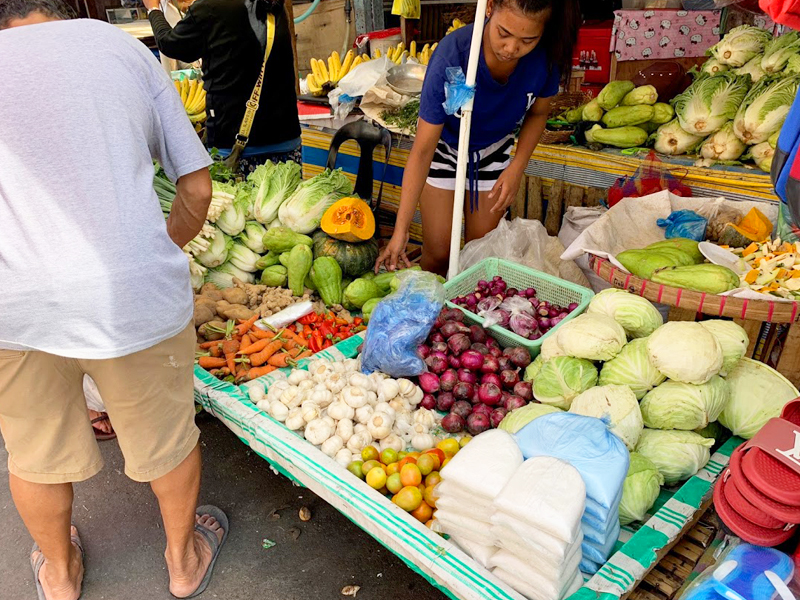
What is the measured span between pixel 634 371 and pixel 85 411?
6.45 feet

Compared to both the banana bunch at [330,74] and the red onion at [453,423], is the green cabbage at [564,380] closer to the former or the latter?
the red onion at [453,423]

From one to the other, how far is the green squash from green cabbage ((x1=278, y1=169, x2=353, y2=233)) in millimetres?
186

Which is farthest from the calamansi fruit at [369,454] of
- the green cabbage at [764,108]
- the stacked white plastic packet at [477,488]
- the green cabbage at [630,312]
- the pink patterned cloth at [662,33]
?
the pink patterned cloth at [662,33]

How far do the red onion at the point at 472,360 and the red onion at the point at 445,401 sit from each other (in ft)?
0.49

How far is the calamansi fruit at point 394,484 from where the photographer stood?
6.89 ft

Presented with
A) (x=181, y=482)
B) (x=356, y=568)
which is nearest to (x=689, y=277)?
(x=356, y=568)

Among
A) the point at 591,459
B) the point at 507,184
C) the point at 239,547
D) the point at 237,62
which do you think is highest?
the point at 237,62

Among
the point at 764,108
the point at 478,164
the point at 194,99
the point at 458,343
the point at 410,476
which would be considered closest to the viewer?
the point at 410,476

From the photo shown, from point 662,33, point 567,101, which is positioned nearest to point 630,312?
point 567,101

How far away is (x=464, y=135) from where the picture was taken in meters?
2.81

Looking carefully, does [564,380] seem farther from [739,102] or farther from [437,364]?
[739,102]

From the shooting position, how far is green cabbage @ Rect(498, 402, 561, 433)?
2.15m

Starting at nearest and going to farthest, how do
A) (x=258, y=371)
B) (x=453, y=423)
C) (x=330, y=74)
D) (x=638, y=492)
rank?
(x=638, y=492) < (x=453, y=423) < (x=258, y=371) < (x=330, y=74)

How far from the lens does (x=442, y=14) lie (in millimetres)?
8008
